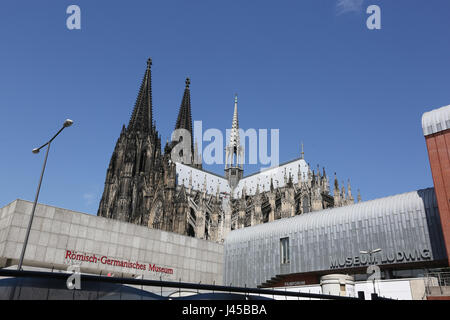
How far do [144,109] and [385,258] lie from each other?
68.2 meters

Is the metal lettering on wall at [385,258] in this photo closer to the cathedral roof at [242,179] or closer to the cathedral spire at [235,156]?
the cathedral roof at [242,179]

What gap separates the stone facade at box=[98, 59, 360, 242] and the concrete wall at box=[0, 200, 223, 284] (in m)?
14.8

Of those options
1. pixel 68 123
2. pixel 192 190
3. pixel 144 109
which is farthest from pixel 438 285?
pixel 144 109

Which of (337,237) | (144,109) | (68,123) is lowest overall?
(337,237)

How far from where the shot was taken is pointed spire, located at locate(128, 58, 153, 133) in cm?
8100

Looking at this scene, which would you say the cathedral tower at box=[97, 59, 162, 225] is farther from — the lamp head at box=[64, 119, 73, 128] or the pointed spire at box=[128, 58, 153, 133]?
the lamp head at box=[64, 119, 73, 128]

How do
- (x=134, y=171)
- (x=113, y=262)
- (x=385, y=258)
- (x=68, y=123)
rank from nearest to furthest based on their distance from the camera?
(x=68, y=123) < (x=385, y=258) < (x=113, y=262) < (x=134, y=171)

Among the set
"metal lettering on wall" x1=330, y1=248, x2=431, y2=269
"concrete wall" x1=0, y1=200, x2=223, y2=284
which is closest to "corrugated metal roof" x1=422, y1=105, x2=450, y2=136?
"metal lettering on wall" x1=330, y1=248, x2=431, y2=269

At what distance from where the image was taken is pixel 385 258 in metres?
26.6

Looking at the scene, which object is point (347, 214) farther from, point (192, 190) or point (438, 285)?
point (192, 190)

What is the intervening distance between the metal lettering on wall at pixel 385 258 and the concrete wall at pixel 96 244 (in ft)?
42.0

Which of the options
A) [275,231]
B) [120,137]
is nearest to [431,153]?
[275,231]
